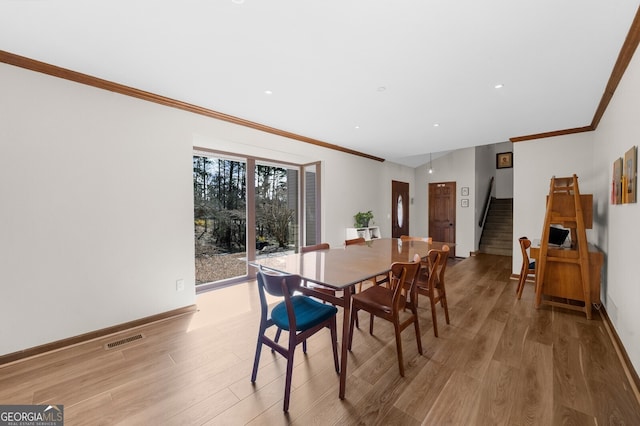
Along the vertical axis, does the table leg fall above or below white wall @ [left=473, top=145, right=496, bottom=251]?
below

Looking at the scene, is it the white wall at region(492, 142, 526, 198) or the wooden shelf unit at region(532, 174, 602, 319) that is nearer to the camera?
the wooden shelf unit at region(532, 174, 602, 319)

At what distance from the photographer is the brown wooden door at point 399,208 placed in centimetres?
697

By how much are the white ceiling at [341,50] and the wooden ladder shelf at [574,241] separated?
1.04 m

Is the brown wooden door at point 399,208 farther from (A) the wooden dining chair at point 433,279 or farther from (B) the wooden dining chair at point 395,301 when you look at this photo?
(B) the wooden dining chair at point 395,301

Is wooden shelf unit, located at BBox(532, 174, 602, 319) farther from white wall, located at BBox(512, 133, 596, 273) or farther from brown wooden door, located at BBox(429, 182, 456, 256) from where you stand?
brown wooden door, located at BBox(429, 182, 456, 256)

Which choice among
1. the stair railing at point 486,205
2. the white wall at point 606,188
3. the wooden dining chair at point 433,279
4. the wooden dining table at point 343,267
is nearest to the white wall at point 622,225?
the white wall at point 606,188

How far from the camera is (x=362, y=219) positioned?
561 cm

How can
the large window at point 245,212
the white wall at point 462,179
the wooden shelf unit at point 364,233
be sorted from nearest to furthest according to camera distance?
the large window at point 245,212
the wooden shelf unit at point 364,233
the white wall at point 462,179

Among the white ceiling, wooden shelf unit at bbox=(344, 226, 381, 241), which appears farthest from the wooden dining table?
wooden shelf unit at bbox=(344, 226, 381, 241)

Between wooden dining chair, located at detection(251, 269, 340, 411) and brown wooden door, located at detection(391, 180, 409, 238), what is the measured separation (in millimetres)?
5280

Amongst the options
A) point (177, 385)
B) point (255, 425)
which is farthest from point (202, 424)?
point (177, 385)

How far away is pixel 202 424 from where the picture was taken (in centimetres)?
157

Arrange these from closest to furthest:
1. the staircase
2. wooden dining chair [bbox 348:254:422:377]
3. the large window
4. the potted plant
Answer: wooden dining chair [bbox 348:254:422:377] < the large window < the potted plant < the staircase

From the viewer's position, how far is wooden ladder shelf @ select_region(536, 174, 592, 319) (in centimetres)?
309
